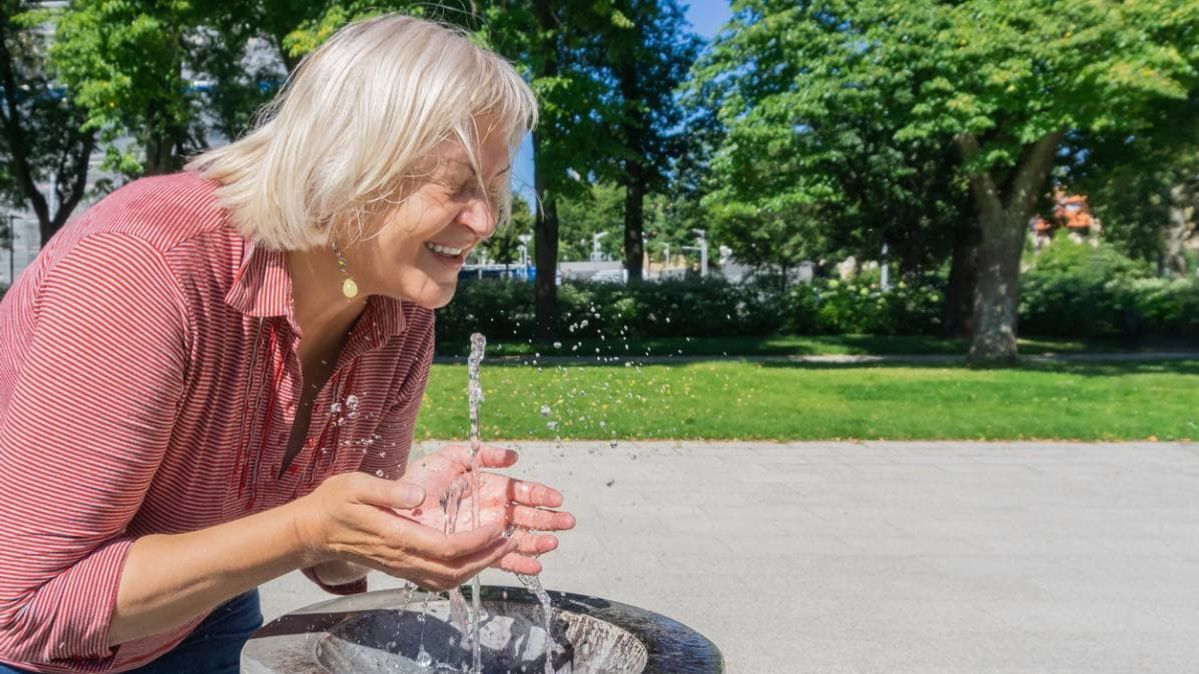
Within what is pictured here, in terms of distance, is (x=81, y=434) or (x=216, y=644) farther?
(x=216, y=644)

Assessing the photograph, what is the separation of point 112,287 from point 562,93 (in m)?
15.9

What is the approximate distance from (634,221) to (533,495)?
24650 millimetres

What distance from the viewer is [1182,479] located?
8102mm

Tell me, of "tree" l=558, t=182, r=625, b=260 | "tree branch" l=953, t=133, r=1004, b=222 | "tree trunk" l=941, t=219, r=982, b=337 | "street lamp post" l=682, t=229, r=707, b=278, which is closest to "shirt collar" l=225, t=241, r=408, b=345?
"tree branch" l=953, t=133, r=1004, b=222

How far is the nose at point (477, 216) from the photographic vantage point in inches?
61.0

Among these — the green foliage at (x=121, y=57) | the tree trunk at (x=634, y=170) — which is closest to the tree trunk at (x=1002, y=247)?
the tree trunk at (x=634, y=170)

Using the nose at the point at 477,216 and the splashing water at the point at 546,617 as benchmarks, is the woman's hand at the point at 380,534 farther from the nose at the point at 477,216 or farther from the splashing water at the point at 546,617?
the splashing water at the point at 546,617

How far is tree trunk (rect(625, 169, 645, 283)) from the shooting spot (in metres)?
25.0

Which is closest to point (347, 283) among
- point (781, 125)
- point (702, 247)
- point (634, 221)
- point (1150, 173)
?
point (781, 125)

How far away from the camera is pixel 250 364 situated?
150cm

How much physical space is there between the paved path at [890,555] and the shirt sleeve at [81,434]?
3.41 meters

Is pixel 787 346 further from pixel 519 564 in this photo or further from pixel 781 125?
pixel 519 564

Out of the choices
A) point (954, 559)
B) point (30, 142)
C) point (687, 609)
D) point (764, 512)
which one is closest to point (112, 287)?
point (687, 609)

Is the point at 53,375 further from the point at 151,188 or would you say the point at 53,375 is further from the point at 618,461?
the point at 618,461
